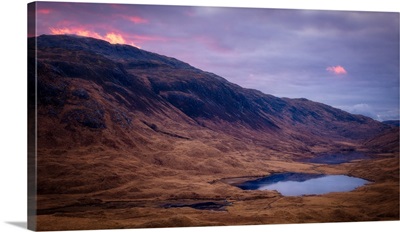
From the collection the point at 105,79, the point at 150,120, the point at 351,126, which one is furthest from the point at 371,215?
the point at 105,79

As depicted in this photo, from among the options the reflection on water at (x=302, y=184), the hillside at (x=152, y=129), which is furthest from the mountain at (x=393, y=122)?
the reflection on water at (x=302, y=184)

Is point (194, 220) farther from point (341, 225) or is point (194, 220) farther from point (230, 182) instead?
point (341, 225)

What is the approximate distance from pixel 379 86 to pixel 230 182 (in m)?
4.59

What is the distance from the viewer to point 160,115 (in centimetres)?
1864

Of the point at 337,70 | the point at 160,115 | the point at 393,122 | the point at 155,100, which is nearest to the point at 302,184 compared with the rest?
the point at 393,122

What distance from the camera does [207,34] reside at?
18266 millimetres

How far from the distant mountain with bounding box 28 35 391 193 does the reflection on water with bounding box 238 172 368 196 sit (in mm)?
619

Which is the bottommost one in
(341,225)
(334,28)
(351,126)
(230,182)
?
(341,225)

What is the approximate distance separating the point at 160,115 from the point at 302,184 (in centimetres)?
386

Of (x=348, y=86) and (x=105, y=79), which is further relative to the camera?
(x=348, y=86)

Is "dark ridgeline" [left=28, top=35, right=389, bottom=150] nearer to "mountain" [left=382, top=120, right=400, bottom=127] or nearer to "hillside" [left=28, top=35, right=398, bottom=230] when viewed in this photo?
"hillside" [left=28, top=35, right=398, bottom=230]

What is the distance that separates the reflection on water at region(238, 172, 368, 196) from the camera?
60.1ft

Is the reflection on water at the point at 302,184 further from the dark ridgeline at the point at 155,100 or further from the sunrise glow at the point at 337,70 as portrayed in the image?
the sunrise glow at the point at 337,70

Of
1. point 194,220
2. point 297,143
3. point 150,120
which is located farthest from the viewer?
point 297,143
